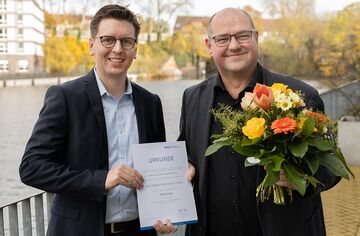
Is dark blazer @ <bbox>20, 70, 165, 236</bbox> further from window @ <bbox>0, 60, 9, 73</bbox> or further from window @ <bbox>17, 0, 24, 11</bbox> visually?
window @ <bbox>17, 0, 24, 11</bbox>

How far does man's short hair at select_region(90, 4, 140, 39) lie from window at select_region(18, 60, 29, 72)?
83.7 meters

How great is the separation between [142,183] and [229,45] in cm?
88

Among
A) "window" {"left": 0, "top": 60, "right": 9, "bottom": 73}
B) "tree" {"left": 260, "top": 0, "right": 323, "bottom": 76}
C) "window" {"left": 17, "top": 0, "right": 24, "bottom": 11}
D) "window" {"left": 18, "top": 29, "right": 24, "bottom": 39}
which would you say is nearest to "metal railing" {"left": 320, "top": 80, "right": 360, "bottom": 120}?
"tree" {"left": 260, "top": 0, "right": 323, "bottom": 76}

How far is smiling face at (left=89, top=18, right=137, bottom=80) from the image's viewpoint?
8.71 feet

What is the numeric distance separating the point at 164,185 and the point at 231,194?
0.37 metres

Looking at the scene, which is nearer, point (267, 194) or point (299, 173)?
point (299, 173)

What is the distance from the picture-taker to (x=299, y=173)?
229 cm

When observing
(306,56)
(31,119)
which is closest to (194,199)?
(31,119)

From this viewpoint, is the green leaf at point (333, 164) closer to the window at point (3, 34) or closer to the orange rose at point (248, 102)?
the orange rose at point (248, 102)

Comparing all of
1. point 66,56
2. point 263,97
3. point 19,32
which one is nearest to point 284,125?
point 263,97

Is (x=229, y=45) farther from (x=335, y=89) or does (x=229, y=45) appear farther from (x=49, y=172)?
(x=335, y=89)

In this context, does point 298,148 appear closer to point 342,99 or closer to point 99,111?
point 99,111

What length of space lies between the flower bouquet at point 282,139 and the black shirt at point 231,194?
1.17 feet

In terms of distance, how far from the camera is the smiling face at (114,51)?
2654mm
